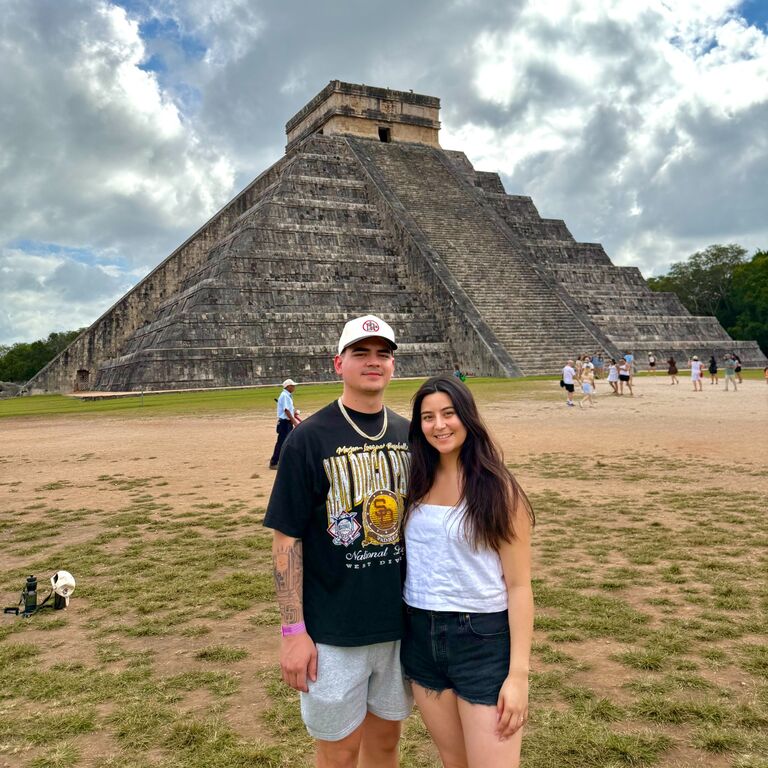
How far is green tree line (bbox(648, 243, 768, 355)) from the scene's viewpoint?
158 feet

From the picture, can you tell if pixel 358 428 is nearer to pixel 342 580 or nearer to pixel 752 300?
pixel 342 580

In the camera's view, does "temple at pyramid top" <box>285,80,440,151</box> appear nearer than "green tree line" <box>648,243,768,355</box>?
Yes

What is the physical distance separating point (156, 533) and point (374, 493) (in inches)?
191

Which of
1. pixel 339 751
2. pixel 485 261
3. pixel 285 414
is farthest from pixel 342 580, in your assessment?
pixel 485 261

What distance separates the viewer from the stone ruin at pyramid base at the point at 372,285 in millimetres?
26641

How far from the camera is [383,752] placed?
2305mm

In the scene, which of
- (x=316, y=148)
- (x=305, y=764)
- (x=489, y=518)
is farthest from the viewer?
(x=316, y=148)

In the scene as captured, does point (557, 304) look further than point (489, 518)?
Yes

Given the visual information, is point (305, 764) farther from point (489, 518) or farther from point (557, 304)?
point (557, 304)

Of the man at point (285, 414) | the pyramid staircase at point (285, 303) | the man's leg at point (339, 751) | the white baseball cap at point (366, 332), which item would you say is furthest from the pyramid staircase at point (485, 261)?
the man's leg at point (339, 751)

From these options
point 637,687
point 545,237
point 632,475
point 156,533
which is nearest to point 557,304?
point 545,237

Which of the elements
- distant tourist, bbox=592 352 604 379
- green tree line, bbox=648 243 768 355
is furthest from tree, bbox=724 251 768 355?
distant tourist, bbox=592 352 604 379

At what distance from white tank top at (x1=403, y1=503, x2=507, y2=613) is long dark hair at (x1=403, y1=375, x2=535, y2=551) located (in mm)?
42

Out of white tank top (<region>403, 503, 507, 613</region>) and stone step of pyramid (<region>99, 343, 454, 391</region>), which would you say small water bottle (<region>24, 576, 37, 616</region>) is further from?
stone step of pyramid (<region>99, 343, 454, 391</region>)
